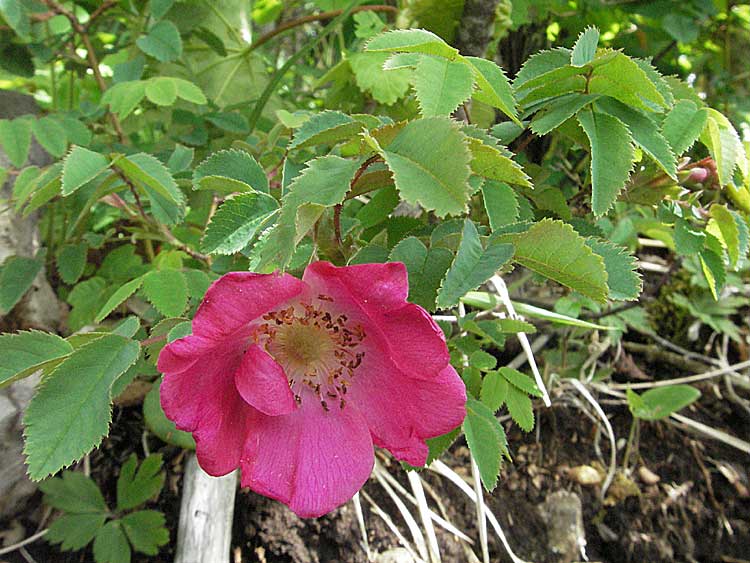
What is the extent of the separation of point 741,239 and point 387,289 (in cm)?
44

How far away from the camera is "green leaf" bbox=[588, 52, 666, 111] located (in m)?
0.49

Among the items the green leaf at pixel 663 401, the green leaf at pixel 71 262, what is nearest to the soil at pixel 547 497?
the green leaf at pixel 663 401

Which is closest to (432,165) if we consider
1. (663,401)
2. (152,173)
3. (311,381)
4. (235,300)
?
(235,300)

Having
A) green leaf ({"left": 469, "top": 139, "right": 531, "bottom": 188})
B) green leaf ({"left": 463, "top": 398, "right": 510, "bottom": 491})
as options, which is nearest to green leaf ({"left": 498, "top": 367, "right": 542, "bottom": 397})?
green leaf ({"left": 463, "top": 398, "right": 510, "bottom": 491})

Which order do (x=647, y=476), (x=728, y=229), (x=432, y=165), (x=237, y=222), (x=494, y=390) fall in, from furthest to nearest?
(x=647, y=476) < (x=494, y=390) < (x=728, y=229) < (x=237, y=222) < (x=432, y=165)

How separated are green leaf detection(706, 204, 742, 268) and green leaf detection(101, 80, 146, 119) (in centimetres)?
83

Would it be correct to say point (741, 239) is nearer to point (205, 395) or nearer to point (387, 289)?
point (387, 289)

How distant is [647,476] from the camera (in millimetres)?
1271

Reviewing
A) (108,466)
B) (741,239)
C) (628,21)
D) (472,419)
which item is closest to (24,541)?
(108,466)

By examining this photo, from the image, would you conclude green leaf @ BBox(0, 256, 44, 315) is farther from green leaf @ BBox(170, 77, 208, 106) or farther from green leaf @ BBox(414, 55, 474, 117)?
green leaf @ BBox(414, 55, 474, 117)

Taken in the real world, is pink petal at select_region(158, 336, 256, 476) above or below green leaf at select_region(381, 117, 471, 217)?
below

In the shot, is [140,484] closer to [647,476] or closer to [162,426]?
[162,426]

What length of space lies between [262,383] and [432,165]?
23 centimetres

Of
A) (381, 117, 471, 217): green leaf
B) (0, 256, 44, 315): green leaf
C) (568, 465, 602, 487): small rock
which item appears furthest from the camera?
(568, 465, 602, 487): small rock
